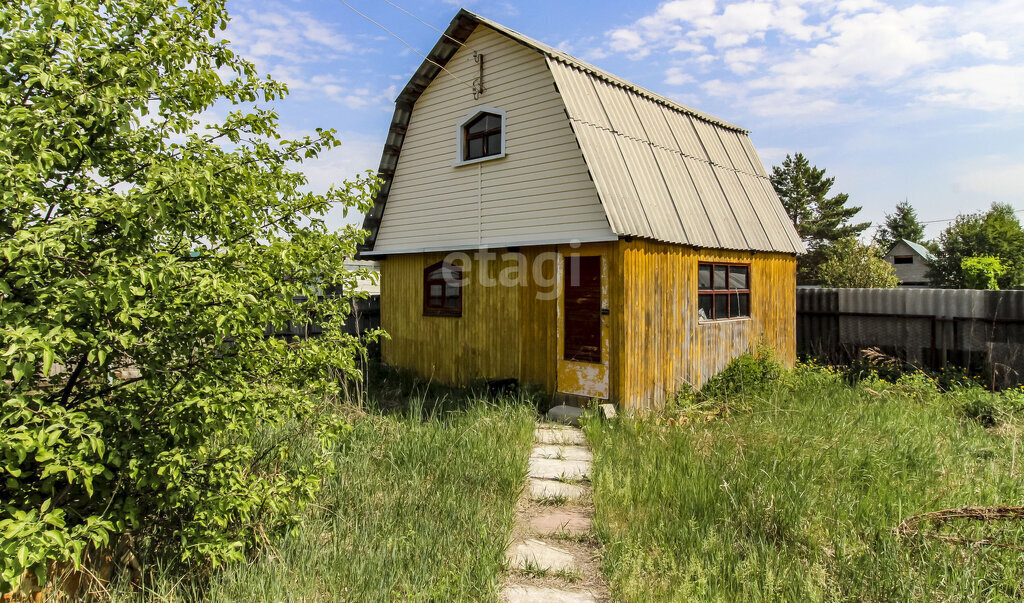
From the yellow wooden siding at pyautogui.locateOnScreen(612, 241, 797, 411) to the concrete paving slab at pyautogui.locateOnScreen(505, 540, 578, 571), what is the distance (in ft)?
12.5

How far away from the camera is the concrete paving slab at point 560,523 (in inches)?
173

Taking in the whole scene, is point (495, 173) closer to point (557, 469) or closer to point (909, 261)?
point (557, 469)

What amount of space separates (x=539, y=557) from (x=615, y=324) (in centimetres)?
Result: 428

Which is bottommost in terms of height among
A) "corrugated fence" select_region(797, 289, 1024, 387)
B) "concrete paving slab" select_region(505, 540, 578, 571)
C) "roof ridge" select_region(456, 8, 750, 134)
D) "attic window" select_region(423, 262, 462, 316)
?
"concrete paving slab" select_region(505, 540, 578, 571)

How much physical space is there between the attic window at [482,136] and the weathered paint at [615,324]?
186 centimetres

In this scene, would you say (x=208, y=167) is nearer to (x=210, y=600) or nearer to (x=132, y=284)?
(x=132, y=284)

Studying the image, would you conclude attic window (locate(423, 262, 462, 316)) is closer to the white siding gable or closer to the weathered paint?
the weathered paint

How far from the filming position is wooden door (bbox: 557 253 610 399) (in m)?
7.99

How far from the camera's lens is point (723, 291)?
31.7ft

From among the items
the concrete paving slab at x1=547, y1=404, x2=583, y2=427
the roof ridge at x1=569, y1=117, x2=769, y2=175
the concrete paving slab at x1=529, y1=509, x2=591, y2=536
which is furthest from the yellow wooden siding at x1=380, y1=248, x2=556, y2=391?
the concrete paving slab at x1=529, y1=509, x2=591, y2=536

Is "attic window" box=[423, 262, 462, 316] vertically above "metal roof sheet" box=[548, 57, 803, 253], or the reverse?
"metal roof sheet" box=[548, 57, 803, 253]

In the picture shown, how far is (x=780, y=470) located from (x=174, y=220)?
485cm

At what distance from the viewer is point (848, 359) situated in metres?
11.9

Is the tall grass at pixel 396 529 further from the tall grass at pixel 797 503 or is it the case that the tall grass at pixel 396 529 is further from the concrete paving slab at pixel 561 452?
the tall grass at pixel 797 503
